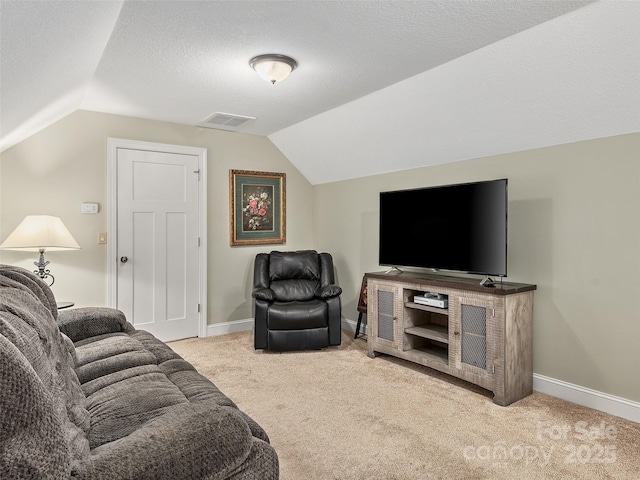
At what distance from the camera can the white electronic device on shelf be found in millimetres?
3373

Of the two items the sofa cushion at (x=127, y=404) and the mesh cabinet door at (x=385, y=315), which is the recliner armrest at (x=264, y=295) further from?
the sofa cushion at (x=127, y=404)

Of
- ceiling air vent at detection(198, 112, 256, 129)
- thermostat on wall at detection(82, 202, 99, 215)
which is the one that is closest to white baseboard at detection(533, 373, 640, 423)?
ceiling air vent at detection(198, 112, 256, 129)

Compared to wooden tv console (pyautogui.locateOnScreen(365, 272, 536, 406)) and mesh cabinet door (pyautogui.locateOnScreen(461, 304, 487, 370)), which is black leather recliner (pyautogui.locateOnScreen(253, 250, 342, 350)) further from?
mesh cabinet door (pyautogui.locateOnScreen(461, 304, 487, 370))

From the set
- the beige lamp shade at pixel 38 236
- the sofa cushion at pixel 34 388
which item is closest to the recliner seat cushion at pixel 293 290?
the beige lamp shade at pixel 38 236

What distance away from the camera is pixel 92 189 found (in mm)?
4086

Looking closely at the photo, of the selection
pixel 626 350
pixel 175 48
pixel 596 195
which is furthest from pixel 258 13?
pixel 626 350

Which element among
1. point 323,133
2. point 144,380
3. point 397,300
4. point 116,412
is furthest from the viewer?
point 323,133

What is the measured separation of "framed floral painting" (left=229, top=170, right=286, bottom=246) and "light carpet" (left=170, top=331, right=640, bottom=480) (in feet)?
5.84

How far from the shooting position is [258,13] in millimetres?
2221

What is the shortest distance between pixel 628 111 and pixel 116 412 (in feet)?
10.3

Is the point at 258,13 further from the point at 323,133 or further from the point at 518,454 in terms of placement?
the point at 518,454

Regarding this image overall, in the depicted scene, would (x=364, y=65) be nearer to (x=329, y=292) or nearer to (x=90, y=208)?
(x=329, y=292)

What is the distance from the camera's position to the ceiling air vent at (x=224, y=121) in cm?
417

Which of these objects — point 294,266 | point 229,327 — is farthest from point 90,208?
point 294,266
